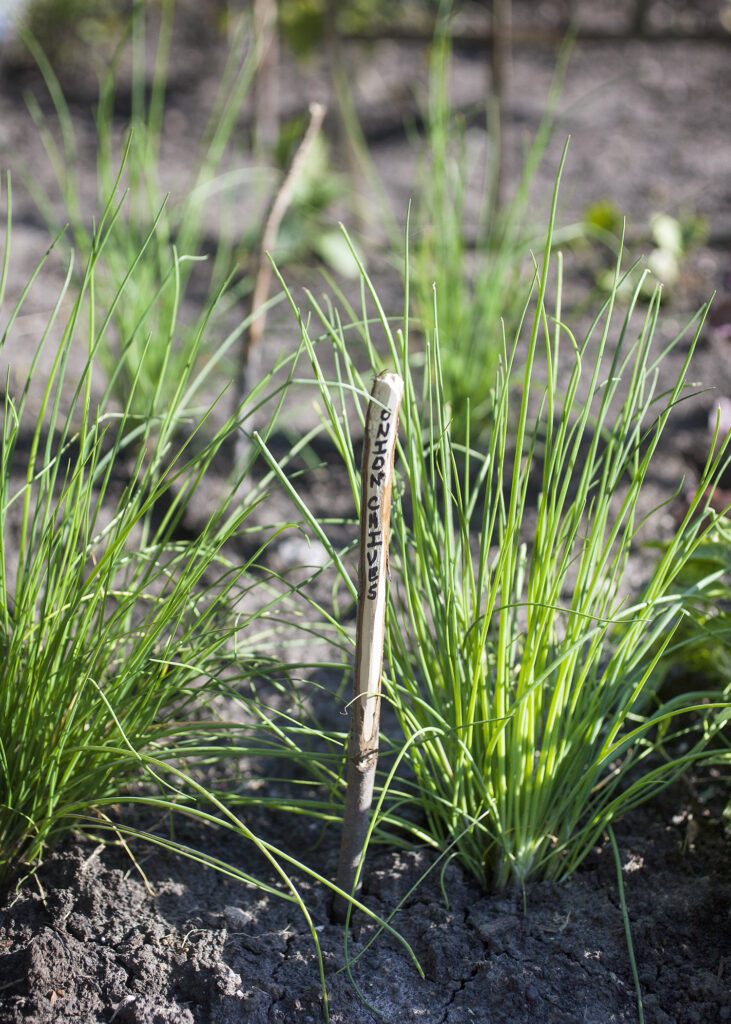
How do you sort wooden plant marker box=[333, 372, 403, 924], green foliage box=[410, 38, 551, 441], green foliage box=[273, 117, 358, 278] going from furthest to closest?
green foliage box=[273, 117, 358, 278], green foliage box=[410, 38, 551, 441], wooden plant marker box=[333, 372, 403, 924]

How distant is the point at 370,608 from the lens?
91 cm

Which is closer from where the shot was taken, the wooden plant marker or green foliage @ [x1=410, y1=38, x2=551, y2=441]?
the wooden plant marker

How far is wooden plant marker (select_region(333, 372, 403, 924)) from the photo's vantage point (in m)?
0.84

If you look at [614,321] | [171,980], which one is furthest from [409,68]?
[171,980]

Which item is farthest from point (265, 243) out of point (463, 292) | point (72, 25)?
point (72, 25)

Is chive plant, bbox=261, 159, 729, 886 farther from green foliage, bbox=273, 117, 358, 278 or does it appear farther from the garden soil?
green foliage, bbox=273, 117, 358, 278

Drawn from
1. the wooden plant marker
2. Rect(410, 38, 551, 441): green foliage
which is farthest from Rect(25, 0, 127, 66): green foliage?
the wooden plant marker

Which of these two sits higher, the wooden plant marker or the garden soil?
the wooden plant marker

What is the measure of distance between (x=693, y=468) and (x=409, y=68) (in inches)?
124

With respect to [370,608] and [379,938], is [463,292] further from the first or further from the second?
[379,938]

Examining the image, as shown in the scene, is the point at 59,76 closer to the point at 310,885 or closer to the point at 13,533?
the point at 13,533

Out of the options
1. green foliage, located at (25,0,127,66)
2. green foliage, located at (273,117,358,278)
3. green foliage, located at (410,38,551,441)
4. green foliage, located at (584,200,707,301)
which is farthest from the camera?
green foliage, located at (25,0,127,66)

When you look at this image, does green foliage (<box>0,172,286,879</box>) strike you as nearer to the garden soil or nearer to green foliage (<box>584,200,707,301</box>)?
the garden soil

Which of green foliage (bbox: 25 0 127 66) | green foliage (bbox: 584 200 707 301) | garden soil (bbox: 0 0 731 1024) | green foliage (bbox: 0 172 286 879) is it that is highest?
green foliage (bbox: 25 0 127 66)
